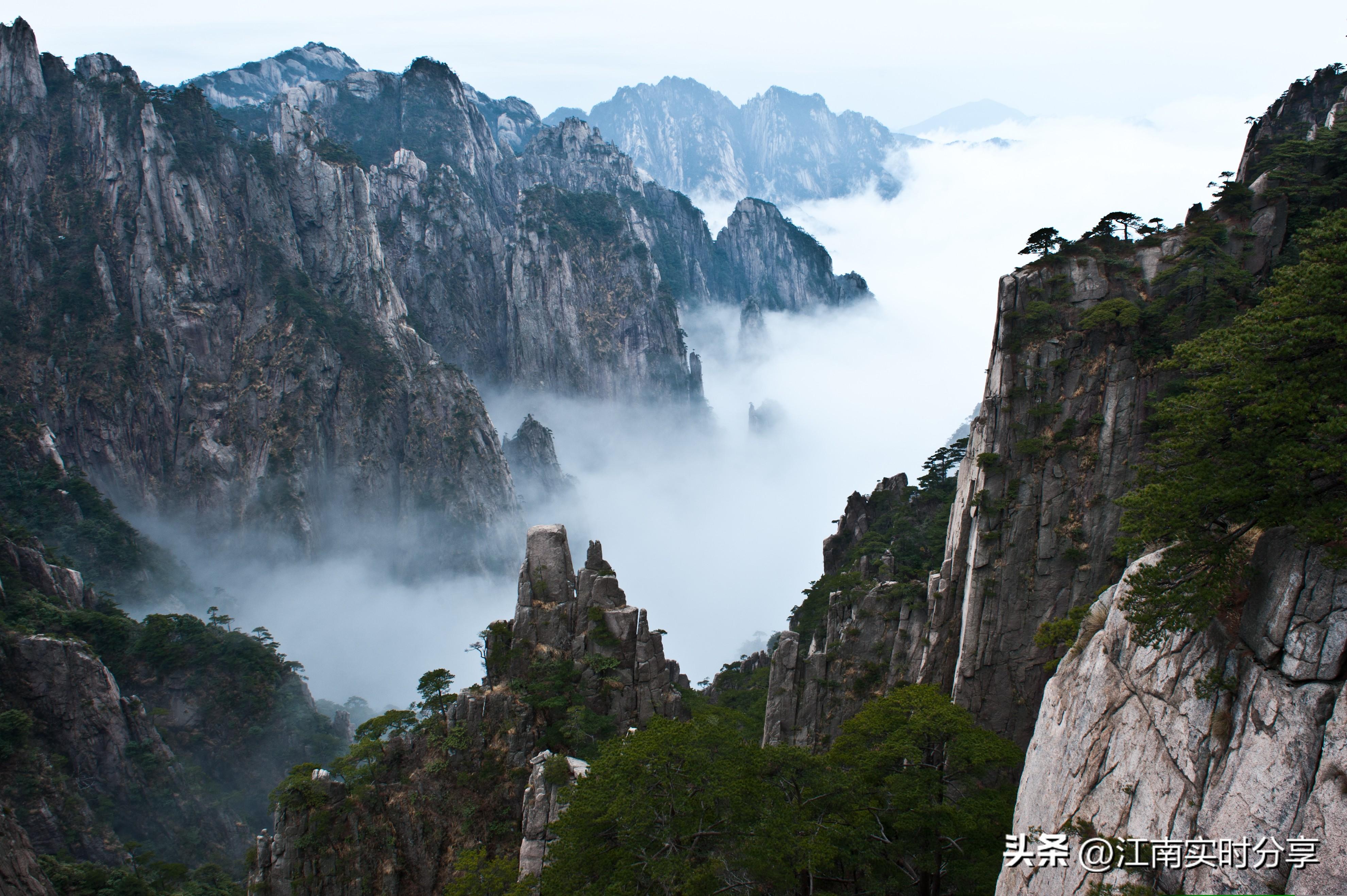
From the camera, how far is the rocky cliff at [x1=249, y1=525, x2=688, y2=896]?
34.5 meters

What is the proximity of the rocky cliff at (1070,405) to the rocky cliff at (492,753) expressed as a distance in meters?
17.0

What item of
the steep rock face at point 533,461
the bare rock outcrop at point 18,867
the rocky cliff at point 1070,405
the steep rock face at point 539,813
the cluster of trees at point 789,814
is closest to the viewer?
the cluster of trees at point 789,814

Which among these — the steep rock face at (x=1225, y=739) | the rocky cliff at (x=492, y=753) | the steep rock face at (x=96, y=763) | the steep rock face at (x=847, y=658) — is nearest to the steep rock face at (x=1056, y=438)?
the steep rock face at (x=847, y=658)

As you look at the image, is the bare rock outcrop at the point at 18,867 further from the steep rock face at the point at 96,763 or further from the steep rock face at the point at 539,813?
the steep rock face at the point at 96,763

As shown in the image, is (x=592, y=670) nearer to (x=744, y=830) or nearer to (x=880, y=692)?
(x=880, y=692)

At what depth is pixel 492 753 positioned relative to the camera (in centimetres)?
3725

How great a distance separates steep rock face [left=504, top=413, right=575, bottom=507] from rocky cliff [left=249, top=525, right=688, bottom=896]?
5636 inches

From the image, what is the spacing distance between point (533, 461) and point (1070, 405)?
16007 centimetres

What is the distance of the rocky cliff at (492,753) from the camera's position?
3447cm

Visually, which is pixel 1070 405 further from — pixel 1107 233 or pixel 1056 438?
pixel 1107 233

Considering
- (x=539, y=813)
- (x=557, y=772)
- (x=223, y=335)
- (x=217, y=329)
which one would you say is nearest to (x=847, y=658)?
(x=557, y=772)

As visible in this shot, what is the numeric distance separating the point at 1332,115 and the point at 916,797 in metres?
45.0

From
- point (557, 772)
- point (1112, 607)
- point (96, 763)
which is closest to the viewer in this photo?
point (1112, 607)
